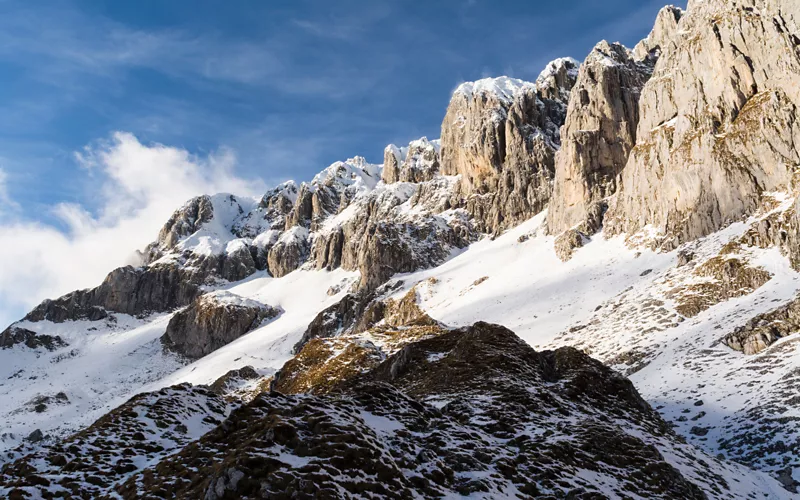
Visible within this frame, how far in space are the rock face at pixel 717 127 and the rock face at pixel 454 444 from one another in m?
81.4

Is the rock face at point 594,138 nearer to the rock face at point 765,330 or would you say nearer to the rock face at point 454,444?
the rock face at point 765,330

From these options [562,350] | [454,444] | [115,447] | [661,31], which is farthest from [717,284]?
[661,31]

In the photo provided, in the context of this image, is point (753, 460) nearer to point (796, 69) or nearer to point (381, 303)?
point (796, 69)

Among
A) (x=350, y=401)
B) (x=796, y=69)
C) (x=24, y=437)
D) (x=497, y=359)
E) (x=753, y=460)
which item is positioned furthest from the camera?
(x=24, y=437)

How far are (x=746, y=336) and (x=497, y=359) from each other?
1486 inches

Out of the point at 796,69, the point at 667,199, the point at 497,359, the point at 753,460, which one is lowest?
the point at 753,460

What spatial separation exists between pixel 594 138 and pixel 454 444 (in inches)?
6035

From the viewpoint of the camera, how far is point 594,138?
158 meters

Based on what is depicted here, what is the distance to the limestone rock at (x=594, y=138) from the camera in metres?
150

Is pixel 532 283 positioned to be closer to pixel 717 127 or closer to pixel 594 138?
pixel 717 127

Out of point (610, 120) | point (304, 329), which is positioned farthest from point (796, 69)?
point (304, 329)

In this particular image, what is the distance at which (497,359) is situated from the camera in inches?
1252

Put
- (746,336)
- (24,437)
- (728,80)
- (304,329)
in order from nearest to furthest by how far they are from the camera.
Result: (746,336) → (728,80) → (24,437) → (304,329)

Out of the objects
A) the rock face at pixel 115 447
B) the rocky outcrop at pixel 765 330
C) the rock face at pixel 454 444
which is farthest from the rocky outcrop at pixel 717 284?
the rock face at pixel 115 447
